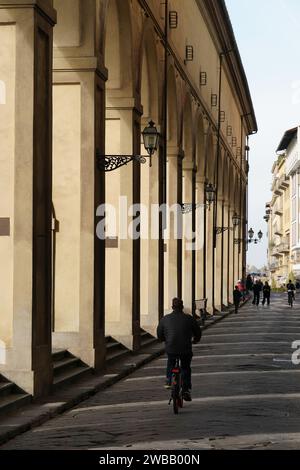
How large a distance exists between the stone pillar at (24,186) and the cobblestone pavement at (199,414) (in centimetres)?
99

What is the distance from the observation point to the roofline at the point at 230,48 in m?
46.8

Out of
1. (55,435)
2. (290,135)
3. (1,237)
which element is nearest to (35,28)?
(1,237)

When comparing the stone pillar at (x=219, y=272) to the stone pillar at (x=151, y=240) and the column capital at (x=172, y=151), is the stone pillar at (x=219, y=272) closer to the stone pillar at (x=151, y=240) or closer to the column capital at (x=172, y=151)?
the column capital at (x=172, y=151)

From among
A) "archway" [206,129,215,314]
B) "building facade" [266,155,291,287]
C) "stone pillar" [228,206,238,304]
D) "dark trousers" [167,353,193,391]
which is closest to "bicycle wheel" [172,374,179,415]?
"dark trousers" [167,353,193,391]

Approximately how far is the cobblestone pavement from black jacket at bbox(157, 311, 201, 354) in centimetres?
77

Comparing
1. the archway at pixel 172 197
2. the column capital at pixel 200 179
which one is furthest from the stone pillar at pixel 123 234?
the column capital at pixel 200 179

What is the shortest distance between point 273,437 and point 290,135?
380ft

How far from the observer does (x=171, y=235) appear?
3438cm

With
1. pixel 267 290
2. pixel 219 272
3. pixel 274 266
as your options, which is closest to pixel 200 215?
pixel 219 272

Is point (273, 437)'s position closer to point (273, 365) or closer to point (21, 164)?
point (21, 164)

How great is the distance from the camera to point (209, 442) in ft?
36.8

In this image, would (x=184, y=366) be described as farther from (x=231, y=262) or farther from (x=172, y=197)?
(x=231, y=262)

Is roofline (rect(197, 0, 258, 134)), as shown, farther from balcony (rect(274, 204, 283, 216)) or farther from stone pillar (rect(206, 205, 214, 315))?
balcony (rect(274, 204, 283, 216))

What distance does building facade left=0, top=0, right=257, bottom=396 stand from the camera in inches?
593
